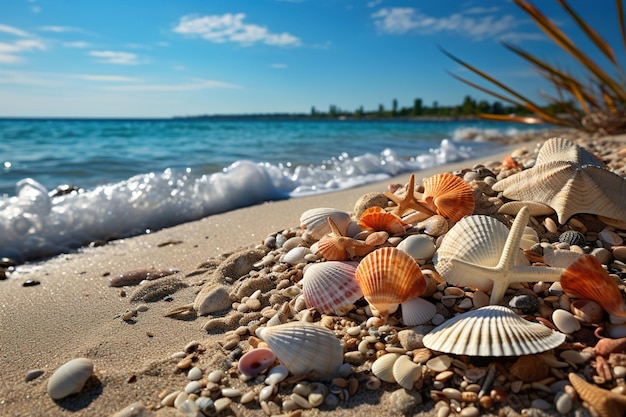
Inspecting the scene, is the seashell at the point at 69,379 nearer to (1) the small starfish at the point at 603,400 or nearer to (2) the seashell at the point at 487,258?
(2) the seashell at the point at 487,258

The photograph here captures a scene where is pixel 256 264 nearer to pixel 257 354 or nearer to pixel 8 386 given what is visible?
pixel 257 354

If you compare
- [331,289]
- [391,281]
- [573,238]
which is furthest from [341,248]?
[573,238]

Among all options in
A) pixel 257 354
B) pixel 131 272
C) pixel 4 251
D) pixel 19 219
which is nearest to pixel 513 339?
pixel 257 354

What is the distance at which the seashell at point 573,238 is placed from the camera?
6.85 ft

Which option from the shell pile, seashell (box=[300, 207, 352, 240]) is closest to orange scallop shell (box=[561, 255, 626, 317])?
the shell pile

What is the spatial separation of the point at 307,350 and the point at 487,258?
0.80 metres

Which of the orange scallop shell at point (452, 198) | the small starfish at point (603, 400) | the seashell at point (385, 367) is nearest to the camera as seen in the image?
the small starfish at point (603, 400)

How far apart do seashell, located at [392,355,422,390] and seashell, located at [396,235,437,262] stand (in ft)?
1.94

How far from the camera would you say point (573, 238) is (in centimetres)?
210

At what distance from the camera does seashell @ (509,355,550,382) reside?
141cm

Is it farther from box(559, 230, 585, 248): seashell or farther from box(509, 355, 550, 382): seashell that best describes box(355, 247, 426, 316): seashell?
box(559, 230, 585, 248): seashell

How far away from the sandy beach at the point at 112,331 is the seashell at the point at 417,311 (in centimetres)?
29

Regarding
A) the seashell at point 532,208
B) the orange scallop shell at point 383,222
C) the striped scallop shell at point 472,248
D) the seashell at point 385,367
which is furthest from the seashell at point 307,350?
the seashell at point 532,208

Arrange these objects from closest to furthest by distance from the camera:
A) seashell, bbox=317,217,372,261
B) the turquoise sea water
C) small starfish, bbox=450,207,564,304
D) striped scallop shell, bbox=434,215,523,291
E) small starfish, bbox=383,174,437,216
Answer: small starfish, bbox=450,207,564,304
striped scallop shell, bbox=434,215,523,291
seashell, bbox=317,217,372,261
small starfish, bbox=383,174,437,216
the turquoise sea water
